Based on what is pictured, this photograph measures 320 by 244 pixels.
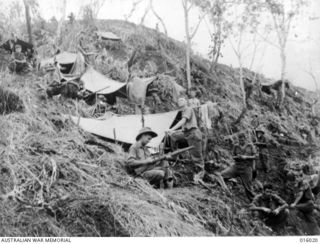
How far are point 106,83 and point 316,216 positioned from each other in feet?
13.7

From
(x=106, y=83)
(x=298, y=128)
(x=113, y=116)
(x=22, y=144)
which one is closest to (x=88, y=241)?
(x=22, y=144)

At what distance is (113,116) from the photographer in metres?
6.60

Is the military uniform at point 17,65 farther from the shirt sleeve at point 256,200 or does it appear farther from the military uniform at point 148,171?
the shirt sleeve at point 256,200

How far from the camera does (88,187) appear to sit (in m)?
4.71

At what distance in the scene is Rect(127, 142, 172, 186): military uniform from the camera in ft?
16.4

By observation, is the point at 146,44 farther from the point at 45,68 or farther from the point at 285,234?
the point at 285,234

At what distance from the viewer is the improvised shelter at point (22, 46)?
7.89 meters

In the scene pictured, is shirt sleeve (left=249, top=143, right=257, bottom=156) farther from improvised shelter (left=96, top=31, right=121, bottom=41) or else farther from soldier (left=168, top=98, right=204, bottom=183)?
improvised shelter (left=96, top=31, right=121, bottom=41)

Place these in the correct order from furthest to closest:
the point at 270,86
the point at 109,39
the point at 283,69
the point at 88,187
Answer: the point at 270,86 < the point at 109,39 < the point at 283,69 < the point at 88,187

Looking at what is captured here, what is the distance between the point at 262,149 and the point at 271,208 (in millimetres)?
1348

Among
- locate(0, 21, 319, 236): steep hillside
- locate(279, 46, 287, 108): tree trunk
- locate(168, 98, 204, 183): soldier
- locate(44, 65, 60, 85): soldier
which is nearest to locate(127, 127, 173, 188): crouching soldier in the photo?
locate(0, 21, 319, 236): steep hillside

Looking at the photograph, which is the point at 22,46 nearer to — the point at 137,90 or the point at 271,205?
the point at 137,90

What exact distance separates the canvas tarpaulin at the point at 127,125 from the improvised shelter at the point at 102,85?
84 cm

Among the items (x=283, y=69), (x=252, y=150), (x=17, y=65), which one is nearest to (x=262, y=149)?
(x=252, y=150)
